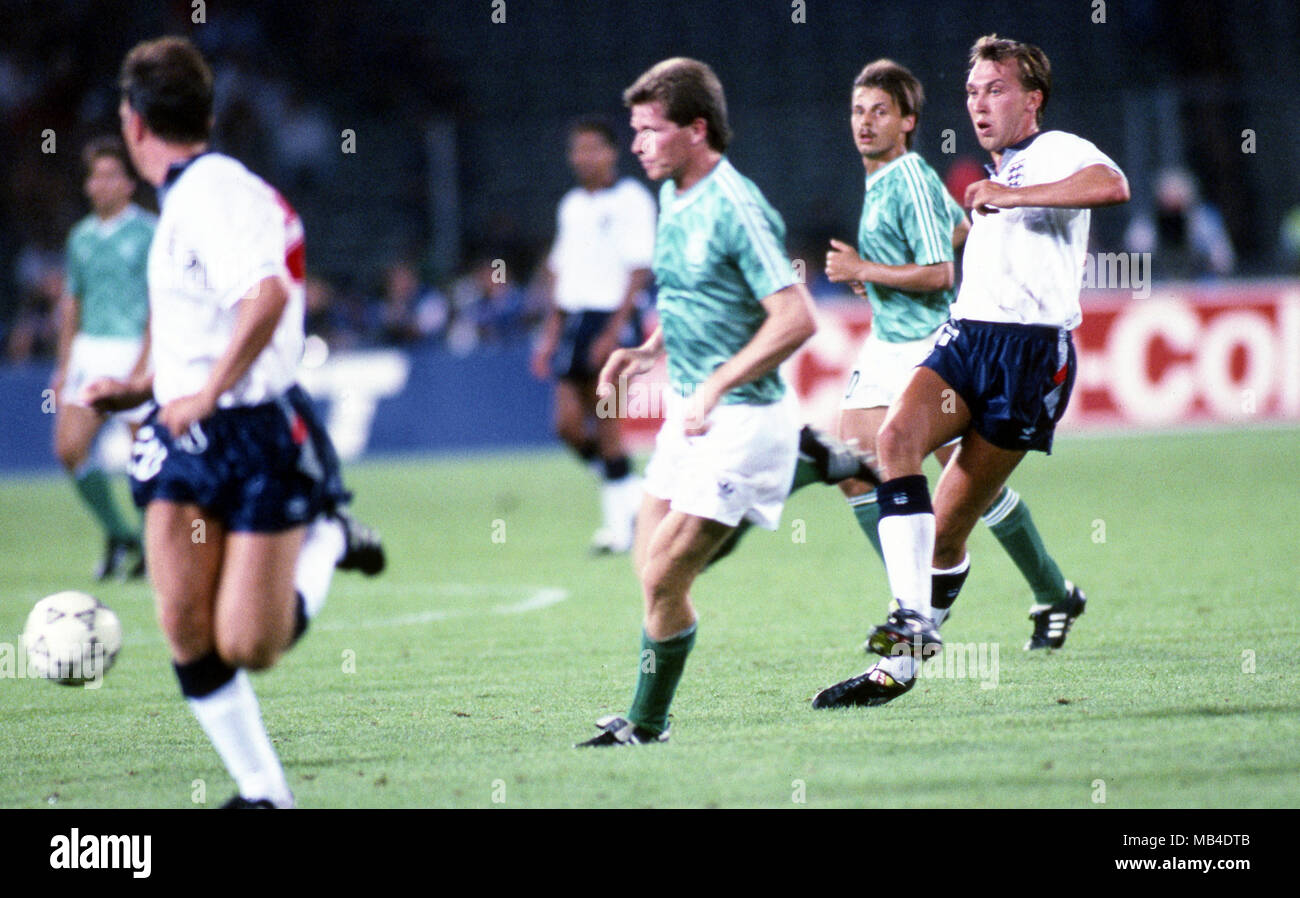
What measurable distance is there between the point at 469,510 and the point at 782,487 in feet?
30.0

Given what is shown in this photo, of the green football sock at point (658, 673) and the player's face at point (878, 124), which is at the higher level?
the player's face at point (878, 124)

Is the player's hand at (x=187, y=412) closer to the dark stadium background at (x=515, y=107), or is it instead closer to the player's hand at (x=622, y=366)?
the player's hand at (x=622, y=366)

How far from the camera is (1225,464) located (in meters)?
15.2

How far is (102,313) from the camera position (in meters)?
10.8

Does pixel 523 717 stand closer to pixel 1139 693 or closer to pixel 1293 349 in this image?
pixel 1139 693

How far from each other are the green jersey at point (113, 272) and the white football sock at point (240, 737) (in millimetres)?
6353

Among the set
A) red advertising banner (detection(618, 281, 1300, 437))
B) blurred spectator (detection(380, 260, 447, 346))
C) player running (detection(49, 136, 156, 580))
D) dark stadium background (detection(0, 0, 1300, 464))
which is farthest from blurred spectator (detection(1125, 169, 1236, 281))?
player running (detection(49, 136, 156, 580))

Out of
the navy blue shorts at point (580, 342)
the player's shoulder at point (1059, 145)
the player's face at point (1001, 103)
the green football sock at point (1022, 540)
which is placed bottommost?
the green football sock at point (1022, 540)

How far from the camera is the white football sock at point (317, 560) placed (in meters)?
4.95

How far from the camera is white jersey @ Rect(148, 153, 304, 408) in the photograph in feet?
15.5

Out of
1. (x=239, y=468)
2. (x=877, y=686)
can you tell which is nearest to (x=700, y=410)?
(x=239, y=468)

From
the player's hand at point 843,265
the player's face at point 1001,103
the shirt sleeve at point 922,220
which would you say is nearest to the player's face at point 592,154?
the shirt sleeve at point 922,220

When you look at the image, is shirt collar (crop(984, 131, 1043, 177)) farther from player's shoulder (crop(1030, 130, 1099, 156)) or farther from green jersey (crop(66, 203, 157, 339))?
green jersey (crop(66, 203, 157, 339))

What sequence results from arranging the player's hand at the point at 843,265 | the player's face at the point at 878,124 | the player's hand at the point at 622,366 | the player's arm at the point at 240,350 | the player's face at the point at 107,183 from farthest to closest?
the player's face at the point at 107,183 → the player's face at the point at 878,124 → the player's hand at the point at 843,265 → the player's hand at the point at 622,366 → the player's arm at the point at 240,350
